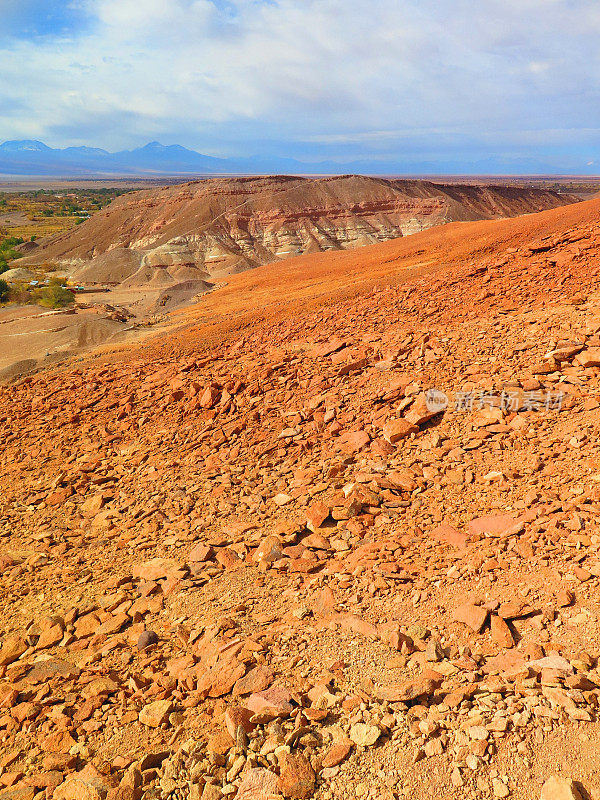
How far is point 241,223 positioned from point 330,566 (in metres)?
58.2

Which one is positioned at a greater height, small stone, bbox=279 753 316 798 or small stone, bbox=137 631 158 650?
small stone, bbox=279 753 316 798

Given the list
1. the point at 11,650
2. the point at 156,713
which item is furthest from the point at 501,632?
the point at 11,650

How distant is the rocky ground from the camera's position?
11.1ft

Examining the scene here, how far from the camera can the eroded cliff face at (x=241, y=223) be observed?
52.2m

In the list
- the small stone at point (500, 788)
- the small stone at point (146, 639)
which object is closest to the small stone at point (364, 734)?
the small stone at point (500, 788)

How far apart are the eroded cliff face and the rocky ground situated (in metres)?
40.2

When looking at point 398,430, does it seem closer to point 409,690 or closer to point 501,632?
point 501,632

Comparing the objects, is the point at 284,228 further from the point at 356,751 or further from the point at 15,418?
the point at 356,751

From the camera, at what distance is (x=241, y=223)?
59.2m

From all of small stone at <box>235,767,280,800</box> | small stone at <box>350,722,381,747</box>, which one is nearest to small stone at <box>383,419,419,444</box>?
small stone at <box>350,722,381,747</box>

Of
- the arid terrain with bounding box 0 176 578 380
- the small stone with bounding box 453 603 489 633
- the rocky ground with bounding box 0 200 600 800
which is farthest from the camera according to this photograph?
the arid terrain with bounding box 0 176 578 380

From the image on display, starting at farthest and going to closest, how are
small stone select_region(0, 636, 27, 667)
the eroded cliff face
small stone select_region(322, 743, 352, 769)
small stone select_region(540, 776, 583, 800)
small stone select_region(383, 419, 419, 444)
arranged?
the eroded cliff face
small stone select_region(383, 419, 419, 444)
small stone select_region(0, 636, 27, 667)
small stone select_region(322, 743, 352, 769)
small stone select_region(540, 776, 583, 800)

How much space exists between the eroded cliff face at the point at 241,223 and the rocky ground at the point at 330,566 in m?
40.2

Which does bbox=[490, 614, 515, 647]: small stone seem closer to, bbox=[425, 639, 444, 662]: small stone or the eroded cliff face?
bbox=[425, 639, 444, 662]: small stone
